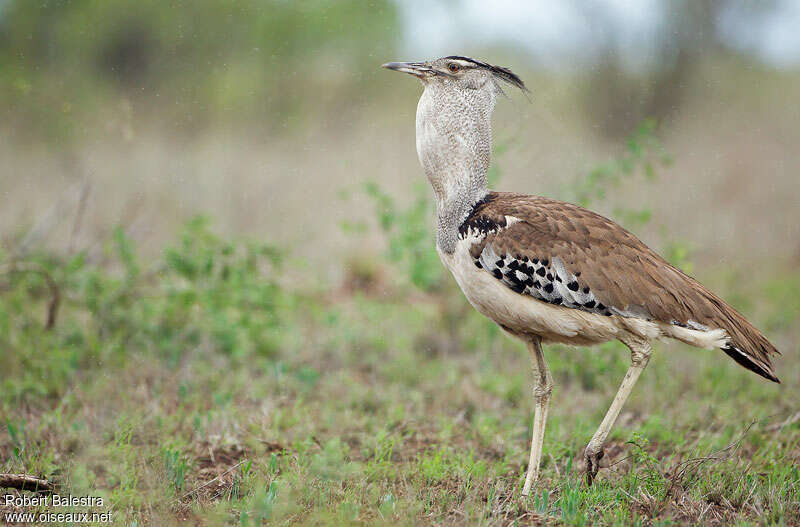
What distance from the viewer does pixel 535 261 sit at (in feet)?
10.9

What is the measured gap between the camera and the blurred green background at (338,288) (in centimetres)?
351

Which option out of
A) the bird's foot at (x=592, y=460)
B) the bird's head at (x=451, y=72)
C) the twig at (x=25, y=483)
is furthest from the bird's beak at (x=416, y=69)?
the twig at (x=25, y=483)

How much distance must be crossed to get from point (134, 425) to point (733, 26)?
34.9 feet

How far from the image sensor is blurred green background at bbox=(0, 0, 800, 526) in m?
3.51

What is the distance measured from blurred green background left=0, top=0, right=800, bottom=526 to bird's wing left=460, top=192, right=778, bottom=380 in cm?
62

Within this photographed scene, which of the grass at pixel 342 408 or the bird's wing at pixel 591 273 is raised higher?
the bird's wing at pixel 591 273

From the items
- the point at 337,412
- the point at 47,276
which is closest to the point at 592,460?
the point at 337,412

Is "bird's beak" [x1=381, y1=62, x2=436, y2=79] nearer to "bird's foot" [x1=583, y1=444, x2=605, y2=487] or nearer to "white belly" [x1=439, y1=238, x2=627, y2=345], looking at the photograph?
"white belly" [x1=439, y1=238, x2=627, y2=345]

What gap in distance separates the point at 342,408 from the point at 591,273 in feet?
6.54

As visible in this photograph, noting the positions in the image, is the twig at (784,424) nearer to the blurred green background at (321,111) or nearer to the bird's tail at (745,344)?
the bird's tail at (745,344)

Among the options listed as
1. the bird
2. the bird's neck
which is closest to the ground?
the bird

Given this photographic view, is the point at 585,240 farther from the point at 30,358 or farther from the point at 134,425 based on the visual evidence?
the point at 30,358

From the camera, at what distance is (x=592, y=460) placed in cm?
340

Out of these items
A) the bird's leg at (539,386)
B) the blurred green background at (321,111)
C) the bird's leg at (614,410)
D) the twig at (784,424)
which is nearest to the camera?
the bird's leg at (614,410)
